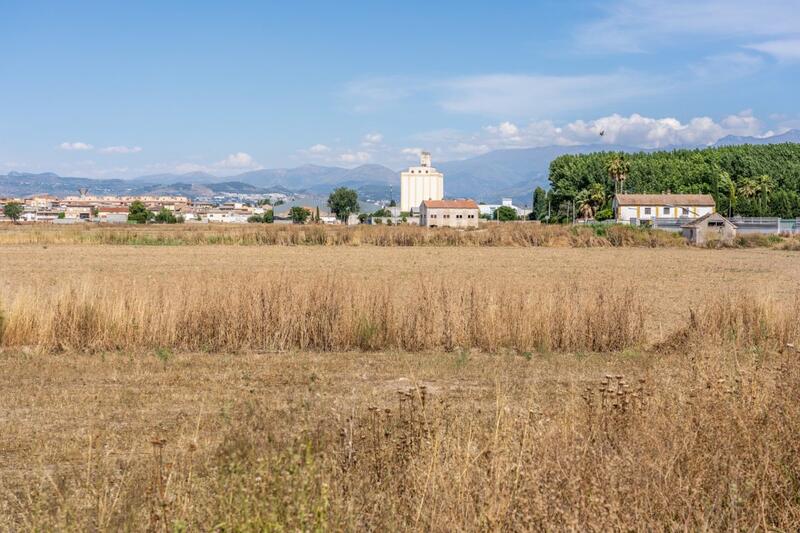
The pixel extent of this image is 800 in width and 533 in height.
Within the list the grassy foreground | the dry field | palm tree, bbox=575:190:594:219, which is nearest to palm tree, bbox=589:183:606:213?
palm tree, bbox=575:190:594:219

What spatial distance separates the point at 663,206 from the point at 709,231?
39430mm

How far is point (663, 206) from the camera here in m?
105

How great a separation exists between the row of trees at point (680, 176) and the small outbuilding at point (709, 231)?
3695cm

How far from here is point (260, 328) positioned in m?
14.0

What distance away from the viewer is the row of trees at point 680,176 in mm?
110062

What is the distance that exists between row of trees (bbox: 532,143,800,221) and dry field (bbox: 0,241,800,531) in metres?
97.5

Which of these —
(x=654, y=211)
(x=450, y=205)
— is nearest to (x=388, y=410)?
(x=654, y=211)

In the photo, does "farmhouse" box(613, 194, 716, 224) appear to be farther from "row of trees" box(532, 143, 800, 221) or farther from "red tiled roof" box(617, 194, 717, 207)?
"row of trees" box(532, 143, 800, 221)

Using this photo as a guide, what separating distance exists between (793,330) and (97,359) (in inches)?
462

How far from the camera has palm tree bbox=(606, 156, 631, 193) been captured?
11706cm

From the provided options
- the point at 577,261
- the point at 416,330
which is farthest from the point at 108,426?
the point at 577,261

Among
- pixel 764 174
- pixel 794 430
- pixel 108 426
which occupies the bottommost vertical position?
pixel 108 426

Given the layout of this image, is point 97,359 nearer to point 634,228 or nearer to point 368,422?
point 368,422

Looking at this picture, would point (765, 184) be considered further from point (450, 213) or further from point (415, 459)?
point (415, 459)
